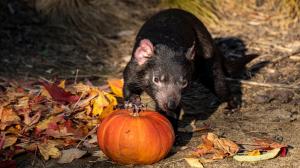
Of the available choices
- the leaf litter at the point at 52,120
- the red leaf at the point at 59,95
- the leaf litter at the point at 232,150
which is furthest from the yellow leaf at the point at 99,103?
the leaf litter at the point at 232,150

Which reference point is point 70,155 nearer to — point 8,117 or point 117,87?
point 8,117

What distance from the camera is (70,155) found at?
3.99 meters

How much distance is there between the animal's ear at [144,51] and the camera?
14.5 feet

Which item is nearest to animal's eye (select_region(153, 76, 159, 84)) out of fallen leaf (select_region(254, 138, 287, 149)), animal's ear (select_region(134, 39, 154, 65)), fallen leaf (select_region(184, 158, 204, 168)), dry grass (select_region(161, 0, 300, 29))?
animal's ear (select_region(134, 39, 154, 65))

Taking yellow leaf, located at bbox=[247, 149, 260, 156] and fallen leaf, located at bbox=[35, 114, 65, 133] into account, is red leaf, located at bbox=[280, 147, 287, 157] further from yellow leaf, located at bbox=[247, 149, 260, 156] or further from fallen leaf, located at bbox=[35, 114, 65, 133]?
fallen leaf, located at bbox=[35, 114, 65, 133]

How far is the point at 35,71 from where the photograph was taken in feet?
20.8

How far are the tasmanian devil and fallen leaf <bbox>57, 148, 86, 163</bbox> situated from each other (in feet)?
2.33

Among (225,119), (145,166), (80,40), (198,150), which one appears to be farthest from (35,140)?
(80,40)

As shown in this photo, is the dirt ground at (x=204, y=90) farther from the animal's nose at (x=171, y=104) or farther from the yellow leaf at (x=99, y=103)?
the yellow leaf at (x=99, y=103)

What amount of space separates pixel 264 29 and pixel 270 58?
1112mm

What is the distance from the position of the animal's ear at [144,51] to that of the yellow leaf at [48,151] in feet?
3.17

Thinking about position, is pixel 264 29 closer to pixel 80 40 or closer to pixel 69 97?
pixel 80 40

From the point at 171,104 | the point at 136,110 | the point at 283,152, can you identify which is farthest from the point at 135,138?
the point at 283,152

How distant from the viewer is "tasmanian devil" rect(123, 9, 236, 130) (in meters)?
4.35
